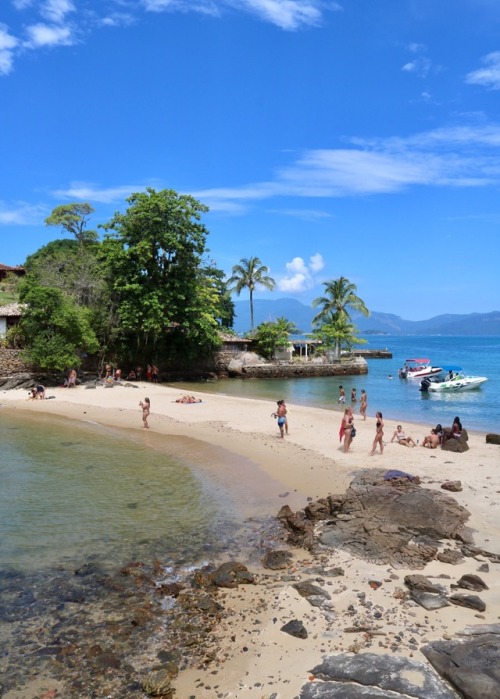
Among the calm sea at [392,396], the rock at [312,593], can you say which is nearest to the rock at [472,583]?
the rock at [312,593]

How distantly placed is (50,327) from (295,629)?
101ft

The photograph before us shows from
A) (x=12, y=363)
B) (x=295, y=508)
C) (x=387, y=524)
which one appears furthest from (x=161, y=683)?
(x=12, y=363)

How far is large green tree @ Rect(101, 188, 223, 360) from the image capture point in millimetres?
38438

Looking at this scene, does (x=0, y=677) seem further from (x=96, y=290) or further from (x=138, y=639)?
(x=96, y=290)

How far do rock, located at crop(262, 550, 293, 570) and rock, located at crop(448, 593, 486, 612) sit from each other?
2912 mm

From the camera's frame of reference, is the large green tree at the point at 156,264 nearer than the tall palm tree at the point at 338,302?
Yes

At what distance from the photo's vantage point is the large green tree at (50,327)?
1329 inches

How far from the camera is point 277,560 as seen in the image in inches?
384

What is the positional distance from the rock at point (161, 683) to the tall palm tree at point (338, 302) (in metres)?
55.5

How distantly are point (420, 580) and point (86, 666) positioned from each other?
5152mm

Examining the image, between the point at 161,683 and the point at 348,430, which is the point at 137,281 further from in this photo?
the point at 161,683

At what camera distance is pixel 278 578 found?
913 centimetres

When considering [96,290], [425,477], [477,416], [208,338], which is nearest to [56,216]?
[96,290]

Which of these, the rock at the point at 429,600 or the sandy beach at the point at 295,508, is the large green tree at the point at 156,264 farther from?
the rock at the point at 429,600
